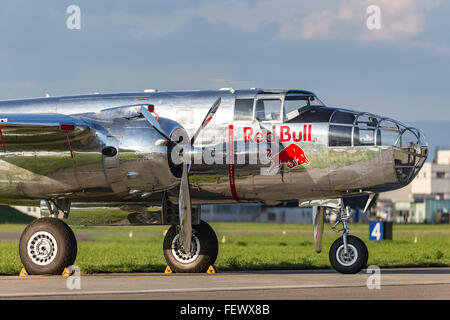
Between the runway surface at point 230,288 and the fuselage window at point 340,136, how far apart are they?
296 centimetres

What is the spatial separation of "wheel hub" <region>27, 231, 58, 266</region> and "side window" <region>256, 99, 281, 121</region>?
18.0 ft

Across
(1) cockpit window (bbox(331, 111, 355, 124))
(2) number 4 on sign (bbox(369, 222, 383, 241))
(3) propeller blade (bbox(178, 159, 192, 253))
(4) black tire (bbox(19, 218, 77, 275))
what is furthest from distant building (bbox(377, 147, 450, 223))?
(4) black tire (bbox(19, 218, 77, 275))

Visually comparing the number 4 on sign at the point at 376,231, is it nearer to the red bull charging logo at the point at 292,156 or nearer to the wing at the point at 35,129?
the red bull charging logo at the point at 292,156

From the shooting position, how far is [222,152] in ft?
58.4

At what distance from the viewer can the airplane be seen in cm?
1683

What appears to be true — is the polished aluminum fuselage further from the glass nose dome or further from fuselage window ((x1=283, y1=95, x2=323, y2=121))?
fuselage window ((x1=283, y1=95, x2=323, y2=121))

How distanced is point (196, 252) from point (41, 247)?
13.0 feet

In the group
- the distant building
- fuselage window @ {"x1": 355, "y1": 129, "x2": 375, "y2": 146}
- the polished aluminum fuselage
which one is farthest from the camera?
the distant building

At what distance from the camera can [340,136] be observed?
1741cm

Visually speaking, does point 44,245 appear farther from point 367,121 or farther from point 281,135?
point 367,121
